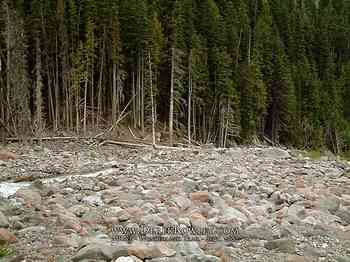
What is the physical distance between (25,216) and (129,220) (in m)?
1.83

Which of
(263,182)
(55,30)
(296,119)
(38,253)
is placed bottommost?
(296,119)

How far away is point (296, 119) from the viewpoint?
153 ft

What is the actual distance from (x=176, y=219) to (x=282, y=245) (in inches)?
81.8

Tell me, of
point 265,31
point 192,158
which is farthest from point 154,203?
point 265,31

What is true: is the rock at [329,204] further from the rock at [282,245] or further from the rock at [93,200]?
the rock at [93,200]

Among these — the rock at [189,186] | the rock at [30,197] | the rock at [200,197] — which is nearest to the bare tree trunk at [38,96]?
the rock at [189,186]

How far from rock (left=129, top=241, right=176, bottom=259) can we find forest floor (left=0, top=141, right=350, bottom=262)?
1 cm

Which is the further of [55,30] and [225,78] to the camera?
[225,78]

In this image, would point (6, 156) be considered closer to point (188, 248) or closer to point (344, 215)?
point (344, 215)

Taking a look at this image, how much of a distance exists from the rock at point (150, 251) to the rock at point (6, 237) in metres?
1.82

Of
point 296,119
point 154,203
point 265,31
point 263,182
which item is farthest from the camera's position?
point 265,31

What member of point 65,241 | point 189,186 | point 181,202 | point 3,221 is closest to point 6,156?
point 189,186

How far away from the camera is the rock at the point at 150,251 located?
5555mm

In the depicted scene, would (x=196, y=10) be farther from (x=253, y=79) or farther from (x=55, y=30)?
(x=55, y=30)
